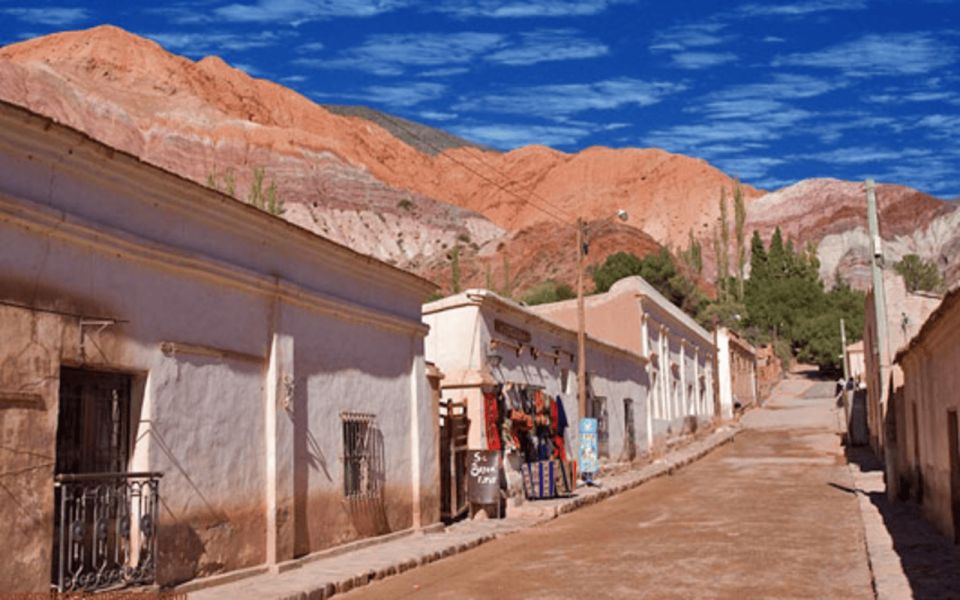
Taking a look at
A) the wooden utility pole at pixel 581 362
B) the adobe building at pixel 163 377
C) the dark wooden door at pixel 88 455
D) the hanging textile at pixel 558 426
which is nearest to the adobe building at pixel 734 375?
the wooden utility pole at pixel 581 362

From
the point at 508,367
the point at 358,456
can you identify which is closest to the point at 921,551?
the point at 358,456

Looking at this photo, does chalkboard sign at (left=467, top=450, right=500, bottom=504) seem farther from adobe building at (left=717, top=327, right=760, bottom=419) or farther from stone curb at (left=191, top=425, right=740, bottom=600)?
adobe building at (left=717, top=327, right=760, bottom=419)

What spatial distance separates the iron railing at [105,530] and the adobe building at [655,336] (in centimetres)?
2219

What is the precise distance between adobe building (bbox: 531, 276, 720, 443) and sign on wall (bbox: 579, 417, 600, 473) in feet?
19.6

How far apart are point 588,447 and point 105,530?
680 inches

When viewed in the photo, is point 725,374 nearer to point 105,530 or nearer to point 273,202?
point 273,202

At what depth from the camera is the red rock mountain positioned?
103 m

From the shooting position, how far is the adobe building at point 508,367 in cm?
1992

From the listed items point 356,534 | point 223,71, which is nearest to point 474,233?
point 223,71

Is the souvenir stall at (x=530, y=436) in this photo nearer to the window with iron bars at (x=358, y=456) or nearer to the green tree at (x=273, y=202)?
the window with iron bars at (x=358, y=456)

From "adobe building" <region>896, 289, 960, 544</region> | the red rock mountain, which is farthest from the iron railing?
the red rock mountain

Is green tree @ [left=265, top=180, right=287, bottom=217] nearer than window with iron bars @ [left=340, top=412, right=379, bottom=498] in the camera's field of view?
No

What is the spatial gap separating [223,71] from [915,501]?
5328 inches

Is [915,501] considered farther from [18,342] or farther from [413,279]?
[18,342]
